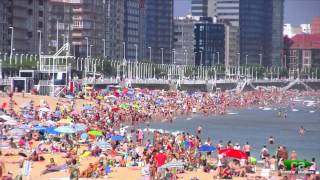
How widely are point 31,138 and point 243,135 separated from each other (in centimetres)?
2688

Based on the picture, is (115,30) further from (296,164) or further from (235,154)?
(296,164)

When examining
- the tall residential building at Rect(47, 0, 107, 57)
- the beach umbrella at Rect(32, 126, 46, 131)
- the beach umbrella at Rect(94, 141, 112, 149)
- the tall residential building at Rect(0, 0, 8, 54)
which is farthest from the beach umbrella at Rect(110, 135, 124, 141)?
the tall residential building at Rect(47, 0, 107, 57)

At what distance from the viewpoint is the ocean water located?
63194 millimetres

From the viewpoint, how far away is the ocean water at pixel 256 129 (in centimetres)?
6319

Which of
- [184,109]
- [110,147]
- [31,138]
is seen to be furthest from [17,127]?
[184,109]

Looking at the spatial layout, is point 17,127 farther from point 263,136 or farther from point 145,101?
point 145,101

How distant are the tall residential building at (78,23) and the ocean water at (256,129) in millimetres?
63829

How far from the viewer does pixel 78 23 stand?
572 ft

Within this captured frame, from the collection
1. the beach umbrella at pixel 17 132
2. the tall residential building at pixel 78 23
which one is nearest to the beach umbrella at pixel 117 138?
the beach umbrella at pixel 17 132

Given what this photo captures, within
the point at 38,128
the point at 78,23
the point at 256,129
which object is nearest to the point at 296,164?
the point at 38,128

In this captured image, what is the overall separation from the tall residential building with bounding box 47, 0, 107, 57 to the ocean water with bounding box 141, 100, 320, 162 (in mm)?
63829

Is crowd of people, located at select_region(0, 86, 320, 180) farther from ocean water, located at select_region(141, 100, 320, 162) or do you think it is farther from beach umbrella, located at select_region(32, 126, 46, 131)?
ocean water, located at select_region(141, 100, 320, 162)

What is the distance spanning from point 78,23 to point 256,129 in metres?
95.6

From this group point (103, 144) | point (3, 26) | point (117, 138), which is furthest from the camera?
point (3, 26)
